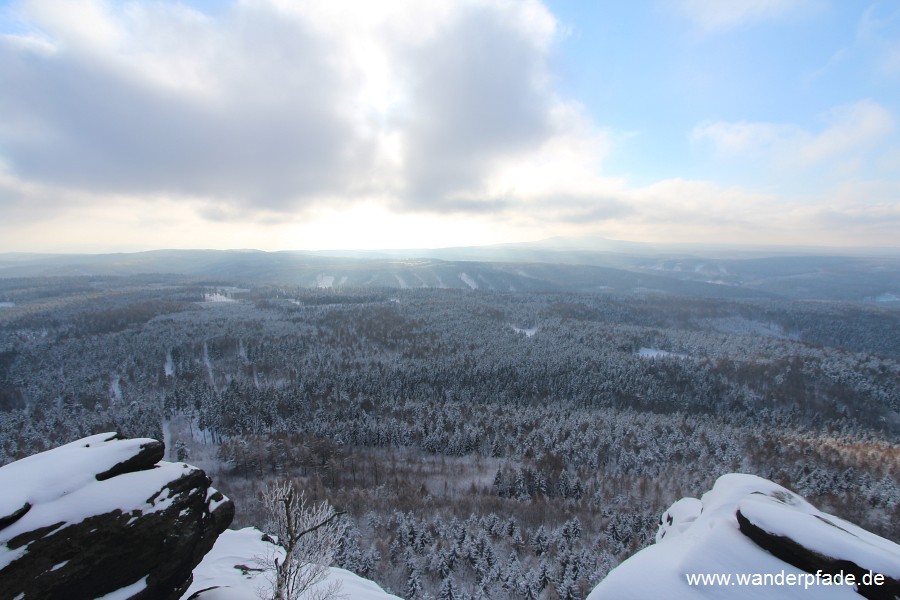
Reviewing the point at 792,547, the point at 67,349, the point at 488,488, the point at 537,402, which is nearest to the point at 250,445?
the point at 488,488

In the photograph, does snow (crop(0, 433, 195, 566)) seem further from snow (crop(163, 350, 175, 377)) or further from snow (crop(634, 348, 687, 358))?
snow (crop(634, 348, 687, 358))

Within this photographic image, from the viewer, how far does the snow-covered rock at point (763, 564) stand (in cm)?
1434

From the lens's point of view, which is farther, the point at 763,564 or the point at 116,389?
the point at 116,389

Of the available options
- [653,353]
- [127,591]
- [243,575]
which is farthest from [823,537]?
[653,353]

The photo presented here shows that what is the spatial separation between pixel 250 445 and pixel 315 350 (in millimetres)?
67278

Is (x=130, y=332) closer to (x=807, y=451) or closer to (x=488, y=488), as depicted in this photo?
(x=488, y=488)

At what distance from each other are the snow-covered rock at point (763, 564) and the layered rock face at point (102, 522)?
19155 millimetres

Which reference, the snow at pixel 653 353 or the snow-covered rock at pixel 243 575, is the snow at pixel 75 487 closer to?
the snow-covered rock at pixel 243 575

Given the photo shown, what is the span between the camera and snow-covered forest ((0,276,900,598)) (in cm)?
4962

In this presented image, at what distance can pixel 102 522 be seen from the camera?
15500 millimetres

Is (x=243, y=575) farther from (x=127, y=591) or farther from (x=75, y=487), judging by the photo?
(x=75, y=487)

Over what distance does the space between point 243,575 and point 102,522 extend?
14075 millimetres

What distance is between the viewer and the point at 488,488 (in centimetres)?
6712

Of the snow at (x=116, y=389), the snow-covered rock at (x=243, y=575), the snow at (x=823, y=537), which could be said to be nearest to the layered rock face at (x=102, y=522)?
the snow-covered rock at (x=243, y=575)
